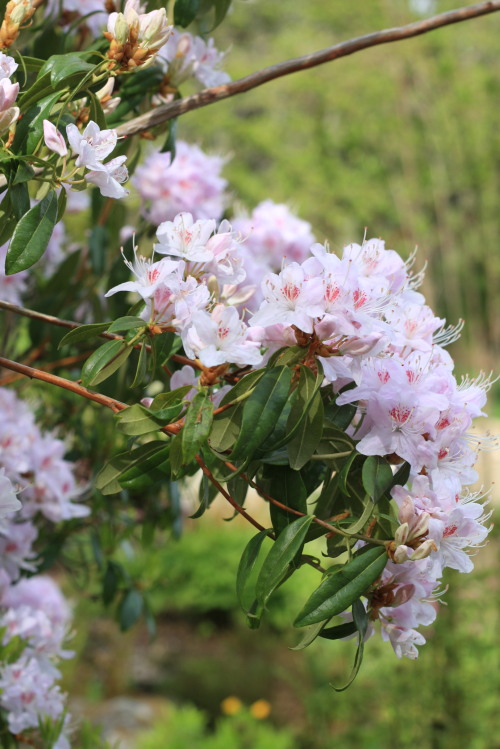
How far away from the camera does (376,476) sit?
0.84 metres

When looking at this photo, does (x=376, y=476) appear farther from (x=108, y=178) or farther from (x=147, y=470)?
(x=108, y=178)

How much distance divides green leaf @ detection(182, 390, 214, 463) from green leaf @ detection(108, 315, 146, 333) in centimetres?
12

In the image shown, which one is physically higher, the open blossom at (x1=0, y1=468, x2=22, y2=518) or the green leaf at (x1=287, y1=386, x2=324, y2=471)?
the green leaf at (x1=287, y1=386, x2=324, y2=471)

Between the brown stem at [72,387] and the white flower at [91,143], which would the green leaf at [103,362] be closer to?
the brown stem at [72,387]

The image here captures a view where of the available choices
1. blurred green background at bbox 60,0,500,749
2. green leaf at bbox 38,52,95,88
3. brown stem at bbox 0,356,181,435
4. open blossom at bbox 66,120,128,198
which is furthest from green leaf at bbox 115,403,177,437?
blurred green background at bbox 60,0,500,749

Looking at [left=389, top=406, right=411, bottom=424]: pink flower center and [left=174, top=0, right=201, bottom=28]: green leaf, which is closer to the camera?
[left=389, top=406, right=411, bottom=424]: pink flower center

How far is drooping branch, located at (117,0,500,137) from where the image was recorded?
114 centimetres

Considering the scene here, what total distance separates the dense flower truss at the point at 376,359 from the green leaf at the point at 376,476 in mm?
13

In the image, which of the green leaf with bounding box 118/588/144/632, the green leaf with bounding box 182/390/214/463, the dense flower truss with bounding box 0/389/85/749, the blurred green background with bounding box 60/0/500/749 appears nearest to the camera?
the green leaf with bounding box 182/390/214/463

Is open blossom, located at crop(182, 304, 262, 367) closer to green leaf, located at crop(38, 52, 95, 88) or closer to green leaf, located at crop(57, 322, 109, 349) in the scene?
green leaf, located at crop(57, 322, 109, 349)

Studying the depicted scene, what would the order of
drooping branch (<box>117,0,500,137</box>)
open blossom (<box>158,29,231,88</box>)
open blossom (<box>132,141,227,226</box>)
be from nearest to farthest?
drooping branch (<box>117,0,500,137</box>), open blossom (<box>158,29,231,88</box>), open blossom (<box>132,141,227,226</box>)

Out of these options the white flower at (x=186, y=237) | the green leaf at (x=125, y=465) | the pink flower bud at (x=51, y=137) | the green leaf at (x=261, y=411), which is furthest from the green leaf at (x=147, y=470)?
the pink flower bud at (x=51, y=137)

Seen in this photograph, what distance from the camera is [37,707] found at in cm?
145

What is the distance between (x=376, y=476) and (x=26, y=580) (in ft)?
3.68
